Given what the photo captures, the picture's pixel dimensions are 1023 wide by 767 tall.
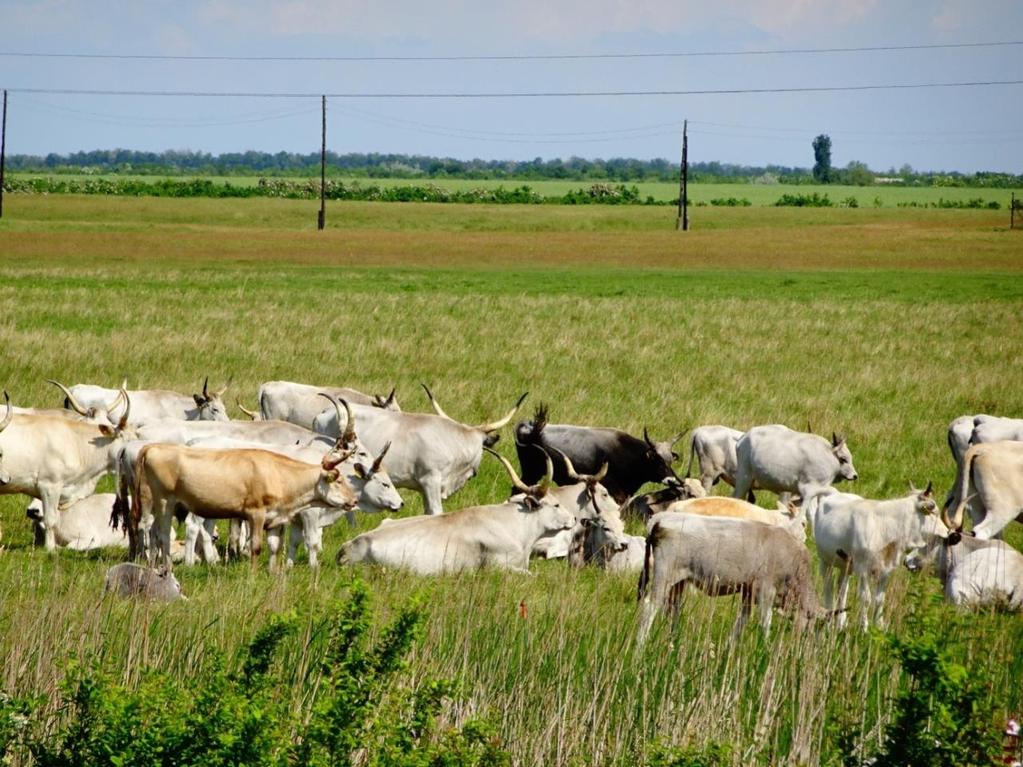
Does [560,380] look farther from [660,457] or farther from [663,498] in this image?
[663,498]

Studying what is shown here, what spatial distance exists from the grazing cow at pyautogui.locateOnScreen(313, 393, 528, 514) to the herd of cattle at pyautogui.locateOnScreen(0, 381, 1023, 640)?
0.08 feet

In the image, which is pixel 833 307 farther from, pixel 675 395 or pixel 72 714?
pixel 72 714

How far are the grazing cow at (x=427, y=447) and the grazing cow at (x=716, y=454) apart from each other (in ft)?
9.09

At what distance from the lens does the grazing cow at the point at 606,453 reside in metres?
17.8

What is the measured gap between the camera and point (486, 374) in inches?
1061

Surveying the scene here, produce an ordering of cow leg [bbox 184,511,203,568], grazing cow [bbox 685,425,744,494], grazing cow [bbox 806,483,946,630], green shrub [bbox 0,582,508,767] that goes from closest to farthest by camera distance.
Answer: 1. green shrub [bbox 0,582,508,767]
2. grazing cow [bbox 806,483,946,630]
3. cow leg [bbox 184,511,203,568]
4. grazing cow [bbox 685,425,744,494]

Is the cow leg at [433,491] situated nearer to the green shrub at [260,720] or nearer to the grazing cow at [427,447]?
the grazing cow at [427,447]

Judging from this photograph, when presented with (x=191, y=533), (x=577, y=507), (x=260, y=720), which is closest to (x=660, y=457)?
(x=577, y=507)

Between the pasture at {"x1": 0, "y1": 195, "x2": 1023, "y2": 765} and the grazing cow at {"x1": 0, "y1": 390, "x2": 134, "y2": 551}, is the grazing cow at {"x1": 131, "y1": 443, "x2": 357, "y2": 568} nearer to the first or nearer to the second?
the pasture at {"x1": 0, "y1": 195, "x2": 1023, "y2": 765}

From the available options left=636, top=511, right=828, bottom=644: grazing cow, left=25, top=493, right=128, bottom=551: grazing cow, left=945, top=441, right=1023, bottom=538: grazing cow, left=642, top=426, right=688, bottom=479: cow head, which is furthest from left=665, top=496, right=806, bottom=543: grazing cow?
left=25, top=493, right=128, bottom=551: grazing cow

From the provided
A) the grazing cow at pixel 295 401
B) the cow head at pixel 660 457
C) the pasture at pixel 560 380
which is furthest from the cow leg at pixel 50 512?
A: the cow head at pixel 660 457

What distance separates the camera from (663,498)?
16.4 metres

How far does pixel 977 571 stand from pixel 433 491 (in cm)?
693

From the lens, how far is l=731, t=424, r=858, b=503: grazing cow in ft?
56.2
